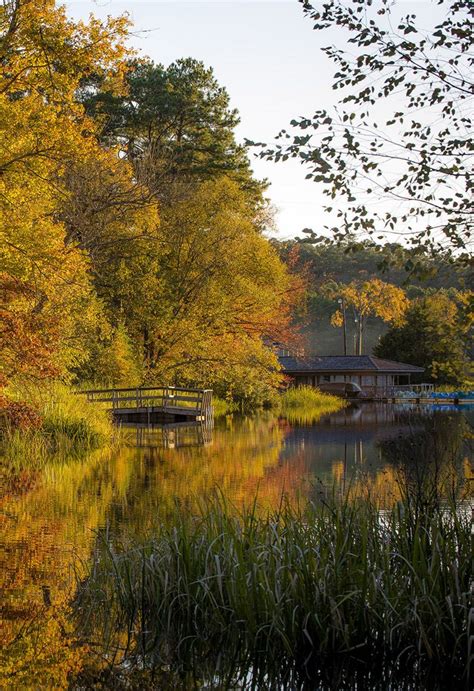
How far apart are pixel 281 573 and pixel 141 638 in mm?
1292

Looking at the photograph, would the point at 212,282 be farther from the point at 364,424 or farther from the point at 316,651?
the point at 316,651

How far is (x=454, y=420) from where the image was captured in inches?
1427

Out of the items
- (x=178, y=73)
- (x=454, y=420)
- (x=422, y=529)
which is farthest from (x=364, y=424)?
(x=422, y=529)

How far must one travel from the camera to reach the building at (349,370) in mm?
63156

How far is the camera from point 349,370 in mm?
64500

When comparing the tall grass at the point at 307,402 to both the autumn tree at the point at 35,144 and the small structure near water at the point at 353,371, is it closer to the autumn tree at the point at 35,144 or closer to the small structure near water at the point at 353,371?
the small structure near water at the point at 353,371

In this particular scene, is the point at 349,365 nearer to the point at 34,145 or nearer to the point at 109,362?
the point at 109,362

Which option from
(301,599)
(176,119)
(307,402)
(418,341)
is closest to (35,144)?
(301,599)

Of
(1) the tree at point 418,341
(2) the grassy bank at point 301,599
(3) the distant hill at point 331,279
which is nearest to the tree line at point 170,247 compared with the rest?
(3) the distant hill at point 331,279

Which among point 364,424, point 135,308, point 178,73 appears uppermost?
point 178,73

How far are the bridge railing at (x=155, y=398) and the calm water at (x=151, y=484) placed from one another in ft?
7.72

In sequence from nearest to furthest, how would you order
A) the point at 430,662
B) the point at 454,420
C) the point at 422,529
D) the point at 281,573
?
1. the point at 430,662
2. the point at 281,573
3. the point at 422,529
4. the point at 454,420

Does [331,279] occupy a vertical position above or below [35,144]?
above

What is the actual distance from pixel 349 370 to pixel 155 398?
27.7 metres
